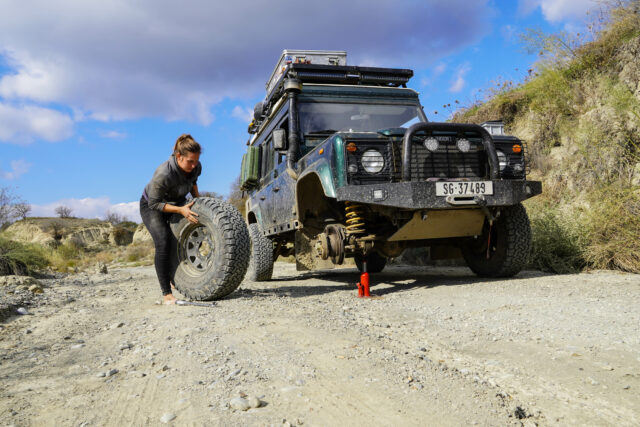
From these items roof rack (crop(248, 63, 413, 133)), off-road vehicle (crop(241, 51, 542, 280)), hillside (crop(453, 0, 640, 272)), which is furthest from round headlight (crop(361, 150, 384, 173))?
hillside (crop(453, 0, 640, 272))

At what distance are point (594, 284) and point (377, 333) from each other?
2477 mm

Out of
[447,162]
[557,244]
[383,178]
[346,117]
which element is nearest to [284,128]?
[346,117]

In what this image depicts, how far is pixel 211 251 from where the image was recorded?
4043 mm

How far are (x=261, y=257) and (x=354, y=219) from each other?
2655 mm

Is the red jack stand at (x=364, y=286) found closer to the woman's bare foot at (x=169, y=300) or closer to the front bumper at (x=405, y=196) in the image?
the front bumper at (x=405, y=196)

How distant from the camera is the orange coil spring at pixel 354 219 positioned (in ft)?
14.0

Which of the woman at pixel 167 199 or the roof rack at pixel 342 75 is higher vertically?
the roof rack at pixel 342 75

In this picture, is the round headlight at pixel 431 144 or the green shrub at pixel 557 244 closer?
the round headlight at pixel 431 144

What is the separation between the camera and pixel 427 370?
6.59 feet

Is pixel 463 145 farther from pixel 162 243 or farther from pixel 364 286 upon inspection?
pixel 162 243

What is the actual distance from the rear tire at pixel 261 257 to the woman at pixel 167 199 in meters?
2.45

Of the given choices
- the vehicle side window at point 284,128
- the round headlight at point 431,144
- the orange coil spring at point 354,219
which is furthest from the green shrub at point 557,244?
the vehicle side window at point 284,128

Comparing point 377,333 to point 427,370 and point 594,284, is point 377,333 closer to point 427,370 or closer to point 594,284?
point 427,370

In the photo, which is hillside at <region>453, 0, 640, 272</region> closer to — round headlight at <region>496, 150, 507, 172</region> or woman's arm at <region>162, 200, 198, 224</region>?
round headlight at <region>496, 150, 507, 172</region>
